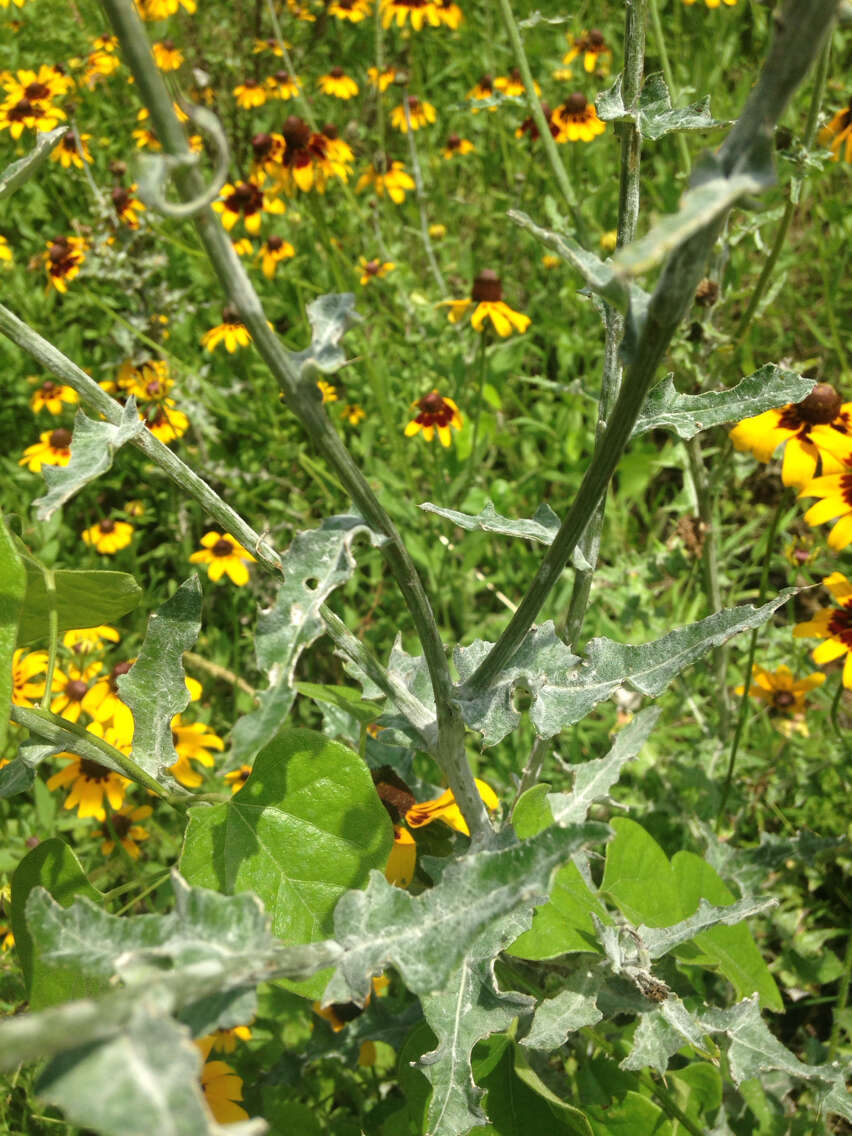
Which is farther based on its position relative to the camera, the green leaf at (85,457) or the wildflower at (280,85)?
the wildflower at (280,85)

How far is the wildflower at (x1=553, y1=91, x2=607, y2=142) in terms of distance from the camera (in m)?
2.94

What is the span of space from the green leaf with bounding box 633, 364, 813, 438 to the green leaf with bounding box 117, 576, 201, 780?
645 millimetres

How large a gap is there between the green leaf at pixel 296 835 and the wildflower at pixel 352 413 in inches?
81.8

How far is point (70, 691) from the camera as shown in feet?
6.55

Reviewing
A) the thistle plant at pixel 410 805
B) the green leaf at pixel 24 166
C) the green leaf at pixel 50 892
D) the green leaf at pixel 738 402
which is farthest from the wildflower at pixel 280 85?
the green leaf at pixel 50 892

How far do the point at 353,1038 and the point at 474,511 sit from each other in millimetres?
1535

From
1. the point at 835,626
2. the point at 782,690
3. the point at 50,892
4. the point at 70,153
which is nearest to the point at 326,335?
the point at 50,892

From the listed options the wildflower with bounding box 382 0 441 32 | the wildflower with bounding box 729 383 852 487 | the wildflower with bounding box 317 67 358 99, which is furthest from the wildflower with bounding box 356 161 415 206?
the wildflower with bounding box 729 383 852 487

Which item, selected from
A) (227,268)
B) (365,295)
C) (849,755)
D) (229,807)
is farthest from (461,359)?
(227,268)

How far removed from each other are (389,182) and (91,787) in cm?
249

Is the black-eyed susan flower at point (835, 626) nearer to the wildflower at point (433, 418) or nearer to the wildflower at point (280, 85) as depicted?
the wildflower at point (433, 418)

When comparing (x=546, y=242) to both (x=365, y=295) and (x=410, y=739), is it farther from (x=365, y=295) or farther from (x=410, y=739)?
(x=365, y=295)

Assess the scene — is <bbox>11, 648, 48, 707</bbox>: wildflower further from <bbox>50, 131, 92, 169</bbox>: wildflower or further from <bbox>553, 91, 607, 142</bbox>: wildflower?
<bbox>553, 91, 607, 142</bbox>: wildflower

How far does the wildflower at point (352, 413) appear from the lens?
3.05 meters
